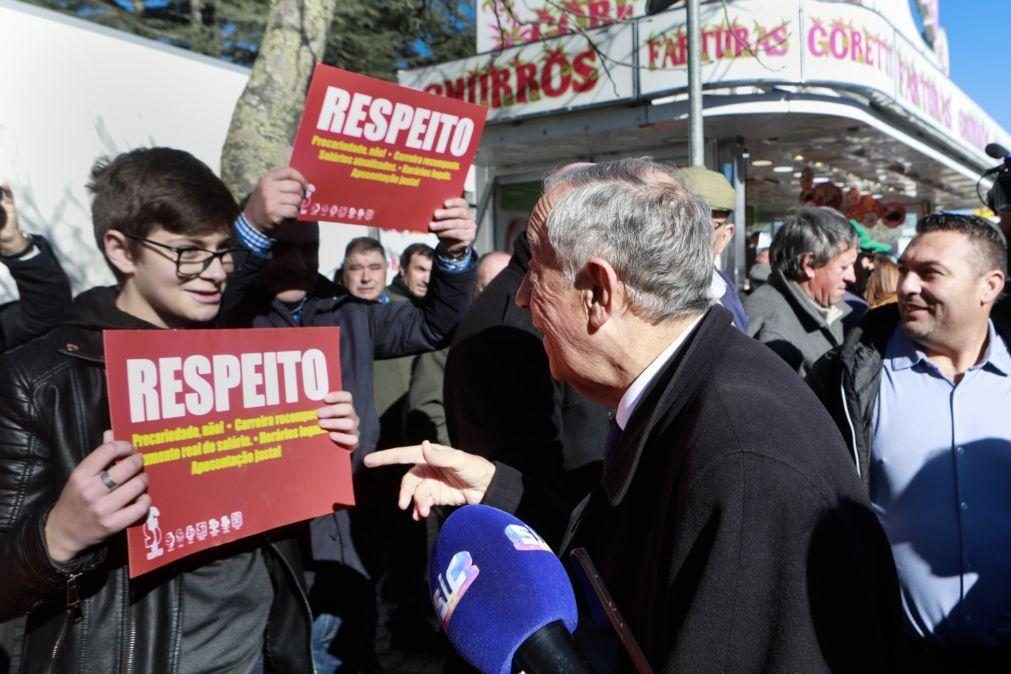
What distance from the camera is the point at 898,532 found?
101 inches

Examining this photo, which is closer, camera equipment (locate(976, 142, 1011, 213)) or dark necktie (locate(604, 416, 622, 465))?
dark necktie (locate(604, 416, 622, 465))

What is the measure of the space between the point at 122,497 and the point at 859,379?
2193 mm

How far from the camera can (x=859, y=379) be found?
8.79 feet

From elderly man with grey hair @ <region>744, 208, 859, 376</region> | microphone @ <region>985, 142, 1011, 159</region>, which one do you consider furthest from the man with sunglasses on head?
microphone @ <region>985, 142, 1011, 159</region>

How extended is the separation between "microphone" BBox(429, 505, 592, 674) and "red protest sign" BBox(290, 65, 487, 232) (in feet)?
4.41

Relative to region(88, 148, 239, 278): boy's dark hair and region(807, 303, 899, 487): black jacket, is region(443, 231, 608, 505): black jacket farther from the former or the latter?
region(807, 303, 899, 487): black jacket

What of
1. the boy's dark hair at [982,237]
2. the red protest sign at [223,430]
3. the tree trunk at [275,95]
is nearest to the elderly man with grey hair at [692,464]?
the red protest sign at [223,430]

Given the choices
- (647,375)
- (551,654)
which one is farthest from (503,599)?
(647,375)

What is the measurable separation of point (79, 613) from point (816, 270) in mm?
3596

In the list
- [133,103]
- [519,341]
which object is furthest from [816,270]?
[133,103]

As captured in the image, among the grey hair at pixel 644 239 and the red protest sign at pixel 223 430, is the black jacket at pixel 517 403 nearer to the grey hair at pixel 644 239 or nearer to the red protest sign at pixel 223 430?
the red protest sign at pixel 223 430

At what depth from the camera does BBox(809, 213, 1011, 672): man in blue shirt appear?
2.43 metres

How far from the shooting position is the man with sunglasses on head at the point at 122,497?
157cm

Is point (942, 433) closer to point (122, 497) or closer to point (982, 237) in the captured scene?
point (982, 237)
